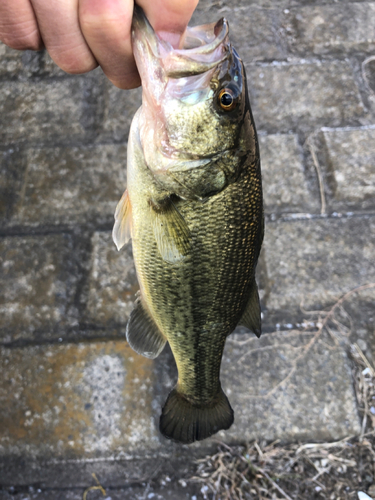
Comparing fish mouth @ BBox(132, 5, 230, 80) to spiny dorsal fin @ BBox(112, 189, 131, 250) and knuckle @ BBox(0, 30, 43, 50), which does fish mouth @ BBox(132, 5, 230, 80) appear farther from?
spiny dorsal fin @ BBox(112, 189, 131, 250)

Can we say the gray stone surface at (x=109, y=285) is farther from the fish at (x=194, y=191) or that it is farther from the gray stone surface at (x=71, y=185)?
the fish at (x=194, y=191)

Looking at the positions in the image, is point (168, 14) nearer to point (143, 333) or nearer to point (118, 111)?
point (143, 333)

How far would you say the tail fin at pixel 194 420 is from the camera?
1440mm

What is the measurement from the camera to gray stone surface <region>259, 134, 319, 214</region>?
221 cm

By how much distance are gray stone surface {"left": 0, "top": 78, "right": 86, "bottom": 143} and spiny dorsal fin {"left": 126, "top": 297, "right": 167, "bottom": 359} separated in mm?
1476

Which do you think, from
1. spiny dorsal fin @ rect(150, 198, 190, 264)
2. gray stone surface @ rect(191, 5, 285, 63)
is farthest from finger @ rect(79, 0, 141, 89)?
gray stone surface @ rect(191, 5, 285, 63)

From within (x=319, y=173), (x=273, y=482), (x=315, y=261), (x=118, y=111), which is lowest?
(x=273, y=482)

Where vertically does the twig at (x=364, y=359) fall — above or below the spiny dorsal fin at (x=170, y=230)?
below

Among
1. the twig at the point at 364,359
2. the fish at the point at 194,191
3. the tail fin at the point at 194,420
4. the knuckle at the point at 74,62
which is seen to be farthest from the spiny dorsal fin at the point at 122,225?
the twig at the point at 364,359

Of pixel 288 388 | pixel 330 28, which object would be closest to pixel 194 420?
pixel 288 388

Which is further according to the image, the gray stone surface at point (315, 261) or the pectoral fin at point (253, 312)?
the gray stone surface at point (315, 261)

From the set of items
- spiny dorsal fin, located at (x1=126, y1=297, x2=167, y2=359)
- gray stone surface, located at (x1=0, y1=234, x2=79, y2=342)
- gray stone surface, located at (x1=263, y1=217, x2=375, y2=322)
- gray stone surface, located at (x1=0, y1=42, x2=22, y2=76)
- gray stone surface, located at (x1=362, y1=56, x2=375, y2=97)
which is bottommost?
gray stone surface, located at (x1=263, y1=217, x2=375, y2=322)

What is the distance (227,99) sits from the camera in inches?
39.8

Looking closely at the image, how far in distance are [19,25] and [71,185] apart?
4.46ft
